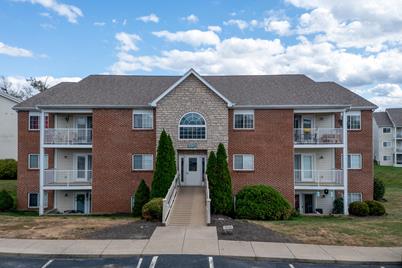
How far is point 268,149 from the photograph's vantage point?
2684 centimetres

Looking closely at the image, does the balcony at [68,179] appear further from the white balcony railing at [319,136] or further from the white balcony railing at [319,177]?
the white balcony railing at [319,136]

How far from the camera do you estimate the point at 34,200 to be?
28.8 meters

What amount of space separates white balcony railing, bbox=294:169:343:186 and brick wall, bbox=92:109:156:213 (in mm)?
10384

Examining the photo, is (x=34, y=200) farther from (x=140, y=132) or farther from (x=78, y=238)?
(x=78, y=238)

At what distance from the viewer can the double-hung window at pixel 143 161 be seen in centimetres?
2717

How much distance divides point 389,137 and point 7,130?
61955 mm

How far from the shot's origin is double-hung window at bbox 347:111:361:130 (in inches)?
1123

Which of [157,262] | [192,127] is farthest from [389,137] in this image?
[157,262]

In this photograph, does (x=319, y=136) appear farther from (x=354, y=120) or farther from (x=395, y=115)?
(x=395, y=115)

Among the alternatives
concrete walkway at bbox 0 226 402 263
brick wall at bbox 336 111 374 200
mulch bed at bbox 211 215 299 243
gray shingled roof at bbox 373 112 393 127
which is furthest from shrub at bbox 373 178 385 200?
gray shingled roof at bbox 373 112 393 127

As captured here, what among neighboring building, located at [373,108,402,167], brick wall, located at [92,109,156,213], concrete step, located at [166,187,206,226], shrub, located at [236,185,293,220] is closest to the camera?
concrete step, located at [166,187,206,226]

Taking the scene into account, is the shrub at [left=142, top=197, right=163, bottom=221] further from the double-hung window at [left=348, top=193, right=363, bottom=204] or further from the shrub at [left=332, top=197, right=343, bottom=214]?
the double-hung window at [left=348, top=193, right=363, bottom=204]

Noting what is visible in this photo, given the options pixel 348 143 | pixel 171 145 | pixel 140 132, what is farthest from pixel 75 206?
pixel 348 143

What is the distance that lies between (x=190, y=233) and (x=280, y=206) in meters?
7.54
